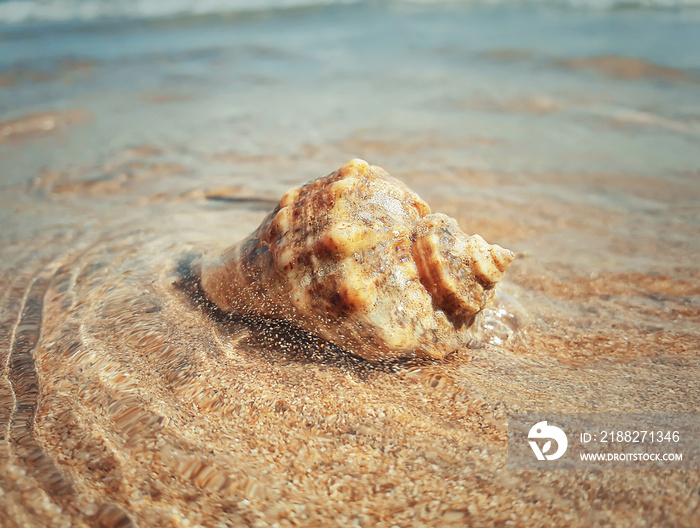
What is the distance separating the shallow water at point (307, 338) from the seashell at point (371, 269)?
0.12 m

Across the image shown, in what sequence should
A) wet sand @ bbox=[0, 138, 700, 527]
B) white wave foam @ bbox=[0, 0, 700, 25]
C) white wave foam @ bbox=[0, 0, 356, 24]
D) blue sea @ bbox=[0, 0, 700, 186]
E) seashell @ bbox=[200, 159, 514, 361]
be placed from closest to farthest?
wet sand @ bbox=[0, 138, 700, 527] < seashell @ bbox=[200, 159, 514, 361] < blue sea @ bbox=[0, 0, 700, 186] < white wave foam @ bbox=[0, 0, 700, 25] < white wave foam @ bbox=[0, 0, 356, 24]

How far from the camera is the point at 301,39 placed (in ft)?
34.2

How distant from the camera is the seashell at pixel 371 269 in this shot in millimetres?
2031

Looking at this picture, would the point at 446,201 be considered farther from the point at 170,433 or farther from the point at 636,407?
the point at 170,433

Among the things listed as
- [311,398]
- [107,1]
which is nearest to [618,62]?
[311,398]

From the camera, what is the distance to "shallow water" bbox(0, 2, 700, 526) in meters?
1.63

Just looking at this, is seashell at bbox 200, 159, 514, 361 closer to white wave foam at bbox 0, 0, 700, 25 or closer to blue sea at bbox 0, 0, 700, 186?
blue sea at bbox 0, 0, 700, 186

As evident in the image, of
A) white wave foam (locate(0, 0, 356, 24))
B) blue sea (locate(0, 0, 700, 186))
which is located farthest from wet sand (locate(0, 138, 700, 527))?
white wave foam (locate(0, 0, 356, 24))

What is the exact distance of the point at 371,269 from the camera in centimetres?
203

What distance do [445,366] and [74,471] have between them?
1.39 metres

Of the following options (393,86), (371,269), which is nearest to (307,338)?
(371,269)

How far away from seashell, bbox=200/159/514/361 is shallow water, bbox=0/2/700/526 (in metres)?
0.12

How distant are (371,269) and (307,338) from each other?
1.36 ft

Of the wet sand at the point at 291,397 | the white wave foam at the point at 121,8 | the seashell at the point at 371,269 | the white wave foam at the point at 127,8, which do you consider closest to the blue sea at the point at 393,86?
the white wave foam at the point at 127,8
